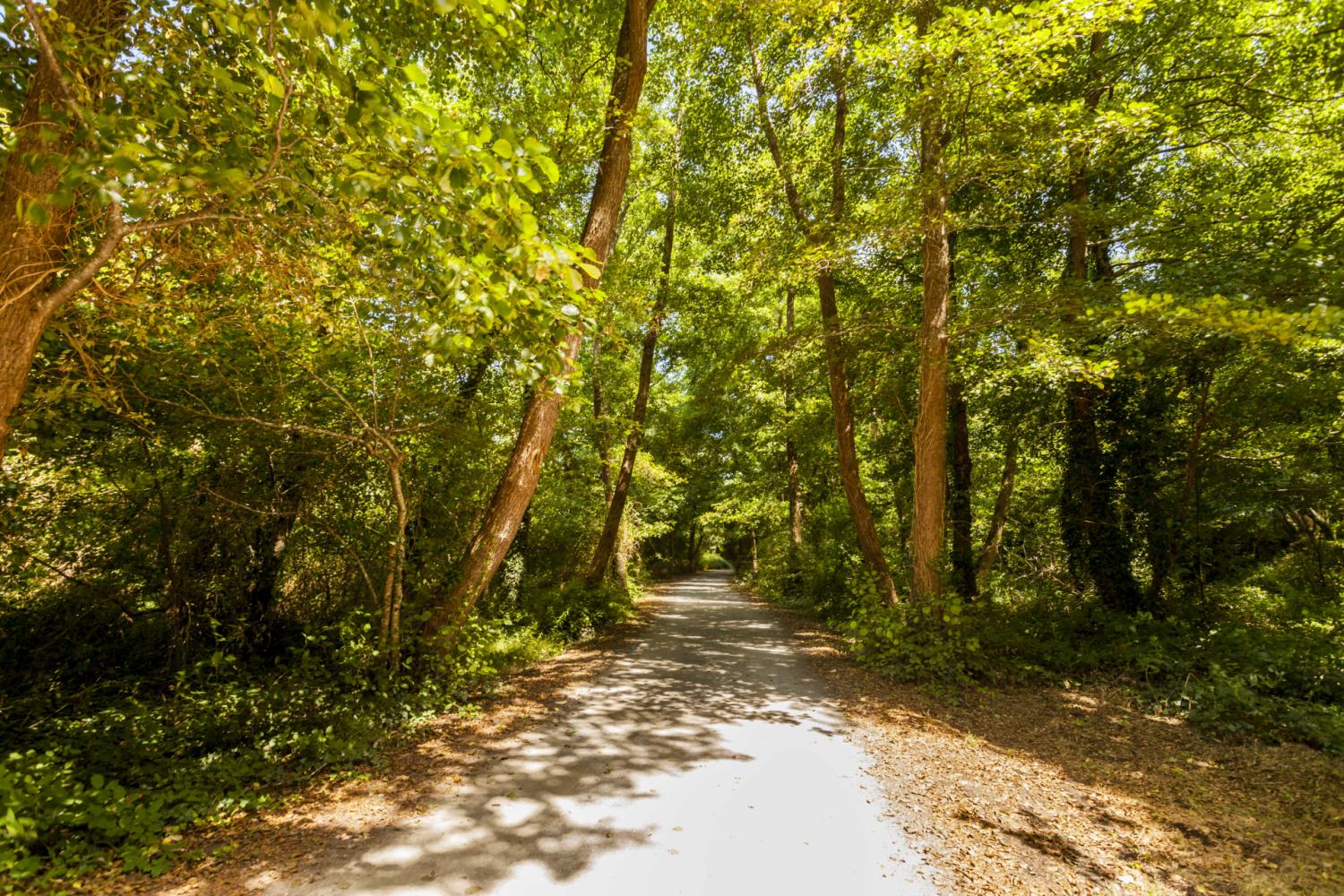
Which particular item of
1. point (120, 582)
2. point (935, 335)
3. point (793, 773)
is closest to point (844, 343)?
point (935, 335)

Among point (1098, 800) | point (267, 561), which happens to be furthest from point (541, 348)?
point (267, 561)

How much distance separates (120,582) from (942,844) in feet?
26.4

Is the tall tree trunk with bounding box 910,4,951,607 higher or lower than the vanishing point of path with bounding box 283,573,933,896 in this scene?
higher

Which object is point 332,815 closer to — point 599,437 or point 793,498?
point 599,437

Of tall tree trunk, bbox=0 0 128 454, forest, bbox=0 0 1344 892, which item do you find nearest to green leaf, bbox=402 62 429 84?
forest, bbox=0 0 1344 892

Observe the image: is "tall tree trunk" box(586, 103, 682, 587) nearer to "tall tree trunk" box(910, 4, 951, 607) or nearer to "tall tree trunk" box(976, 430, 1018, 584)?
"tall tree trunk" box(910, 4, 951, 607)

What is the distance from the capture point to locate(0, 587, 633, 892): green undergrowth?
2.84 m

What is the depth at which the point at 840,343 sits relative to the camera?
920 centimetres

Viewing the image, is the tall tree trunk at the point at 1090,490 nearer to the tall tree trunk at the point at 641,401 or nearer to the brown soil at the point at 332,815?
the tall tree trunk at the point at 641,401

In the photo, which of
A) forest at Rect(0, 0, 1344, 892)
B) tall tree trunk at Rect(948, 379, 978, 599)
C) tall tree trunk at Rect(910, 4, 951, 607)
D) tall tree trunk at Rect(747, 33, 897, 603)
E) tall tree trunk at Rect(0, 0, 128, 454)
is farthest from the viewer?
→ tall tree trunk at Rect(948, 379, 978, 599)

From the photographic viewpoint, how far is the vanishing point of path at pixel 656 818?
9.32ft

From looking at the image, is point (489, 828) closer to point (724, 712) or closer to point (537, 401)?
point (724, 712)

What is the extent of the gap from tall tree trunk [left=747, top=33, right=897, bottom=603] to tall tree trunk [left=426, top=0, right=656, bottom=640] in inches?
143

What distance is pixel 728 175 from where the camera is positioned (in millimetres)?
11695
